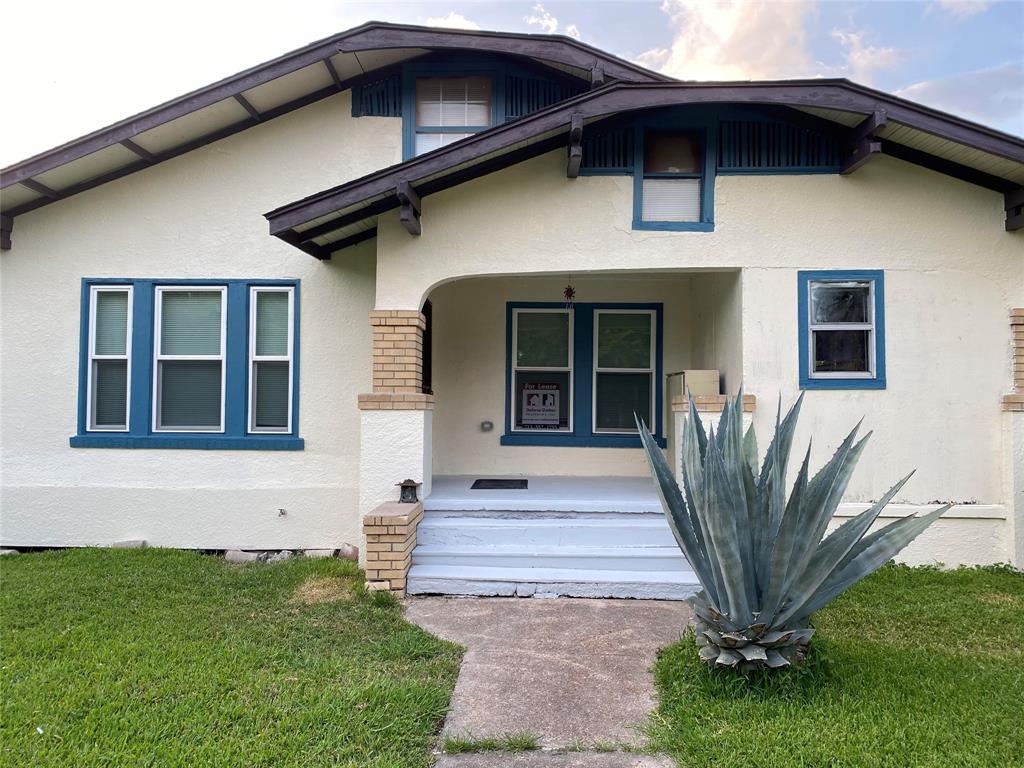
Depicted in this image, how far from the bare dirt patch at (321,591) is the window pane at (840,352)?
15.7 ft

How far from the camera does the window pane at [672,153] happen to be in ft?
19.7

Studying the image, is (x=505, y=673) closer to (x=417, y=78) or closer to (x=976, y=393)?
(x=976, y=393)

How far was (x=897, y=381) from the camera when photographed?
583cm

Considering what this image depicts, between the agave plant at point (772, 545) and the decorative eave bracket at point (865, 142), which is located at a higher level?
the decorative eave bracket at point (865, 142)

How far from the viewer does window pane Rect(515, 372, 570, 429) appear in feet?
25.3

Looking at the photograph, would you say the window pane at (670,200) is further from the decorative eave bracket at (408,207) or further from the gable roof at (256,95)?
the decorative eave bracket at (408,207)

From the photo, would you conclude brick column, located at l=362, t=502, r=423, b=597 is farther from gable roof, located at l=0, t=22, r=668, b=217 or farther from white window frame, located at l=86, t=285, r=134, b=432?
gable roof, located at l=0, t=22, r=668, b=217

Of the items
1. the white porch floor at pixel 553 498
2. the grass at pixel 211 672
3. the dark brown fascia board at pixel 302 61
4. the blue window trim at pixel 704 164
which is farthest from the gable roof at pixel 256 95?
the white porch floor at pixel 553 498

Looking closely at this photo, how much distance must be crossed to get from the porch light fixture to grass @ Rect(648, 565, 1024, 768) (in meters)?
2.62

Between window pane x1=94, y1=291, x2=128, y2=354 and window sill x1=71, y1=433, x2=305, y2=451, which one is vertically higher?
window pane x1=94, y1=291, x2=128, y2=354

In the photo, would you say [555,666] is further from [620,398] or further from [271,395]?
[271,395]

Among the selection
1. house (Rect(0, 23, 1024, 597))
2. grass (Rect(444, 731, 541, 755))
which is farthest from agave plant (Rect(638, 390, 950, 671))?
house (Rect(0, 23, 1024, 597))

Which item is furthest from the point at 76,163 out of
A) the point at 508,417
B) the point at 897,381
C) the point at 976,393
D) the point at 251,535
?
the point at 976,393

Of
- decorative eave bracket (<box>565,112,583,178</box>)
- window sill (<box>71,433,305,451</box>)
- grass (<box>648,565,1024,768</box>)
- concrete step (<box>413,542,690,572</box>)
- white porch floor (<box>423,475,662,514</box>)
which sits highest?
decorative eave bracket (<box>565,112,583,178</box>)
